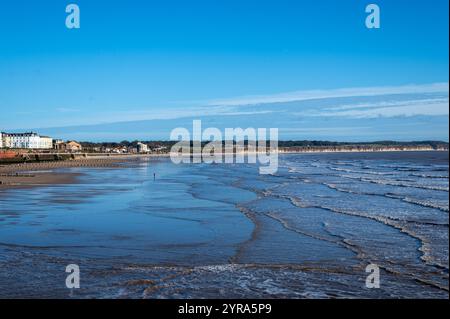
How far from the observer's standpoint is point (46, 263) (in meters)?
10.1

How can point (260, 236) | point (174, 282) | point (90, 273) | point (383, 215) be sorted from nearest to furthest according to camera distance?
point (174, 282) → point (90, 273) → point (260, 236) → point (383, 215)

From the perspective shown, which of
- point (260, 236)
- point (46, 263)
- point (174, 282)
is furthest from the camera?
point (260, 236)

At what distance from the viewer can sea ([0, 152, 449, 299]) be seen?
8547 mm

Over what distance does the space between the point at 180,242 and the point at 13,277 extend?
4409 millimetres

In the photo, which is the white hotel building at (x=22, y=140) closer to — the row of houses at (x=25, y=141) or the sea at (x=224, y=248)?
the row of houses at (x=25, y=141)

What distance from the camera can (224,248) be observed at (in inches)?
468

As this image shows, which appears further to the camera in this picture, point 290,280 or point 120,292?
point 290,280

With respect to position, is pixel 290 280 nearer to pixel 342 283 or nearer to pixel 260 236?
pixel 342 283

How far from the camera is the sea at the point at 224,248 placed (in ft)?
28.0

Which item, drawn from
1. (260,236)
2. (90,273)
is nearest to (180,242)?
(260,236)

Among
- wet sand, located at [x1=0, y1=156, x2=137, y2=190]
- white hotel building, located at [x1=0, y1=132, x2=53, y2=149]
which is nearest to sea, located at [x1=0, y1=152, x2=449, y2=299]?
wet sand, located at [x1=0, y1=156, x2=137, y2=190]

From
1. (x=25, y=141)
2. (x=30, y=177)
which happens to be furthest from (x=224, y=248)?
(x=25, y=141)
